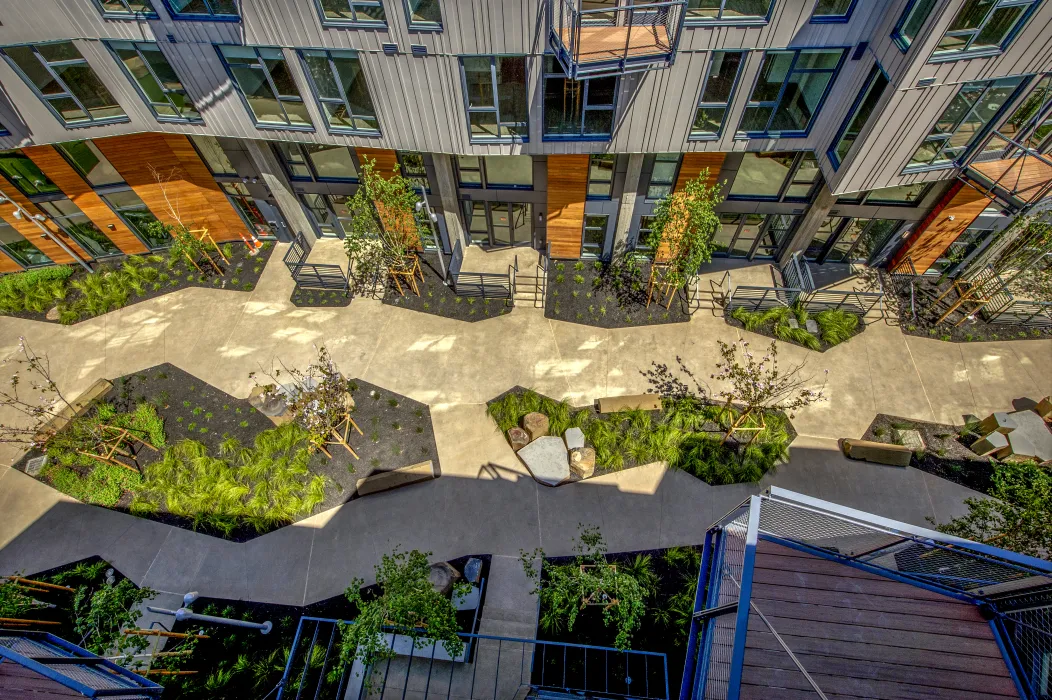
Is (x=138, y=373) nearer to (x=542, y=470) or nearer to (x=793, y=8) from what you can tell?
(x=542, y=470)

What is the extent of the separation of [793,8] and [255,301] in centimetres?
1989

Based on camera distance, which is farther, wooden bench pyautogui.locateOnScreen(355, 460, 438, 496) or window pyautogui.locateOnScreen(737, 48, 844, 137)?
wooden bench pyautogui.locateOnScreen(355, 460, 438, 496)

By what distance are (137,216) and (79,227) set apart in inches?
86.6

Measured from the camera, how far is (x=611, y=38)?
1252 centimetres

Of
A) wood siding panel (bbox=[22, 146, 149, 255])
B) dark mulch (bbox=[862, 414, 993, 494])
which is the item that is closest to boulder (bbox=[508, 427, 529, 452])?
dark mulch (bbox=[862, 414, 993, 494])

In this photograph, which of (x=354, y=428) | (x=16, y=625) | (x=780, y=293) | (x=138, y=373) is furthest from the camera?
(x=780, y=293)

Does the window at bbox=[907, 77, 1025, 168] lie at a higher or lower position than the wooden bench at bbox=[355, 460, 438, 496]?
higher

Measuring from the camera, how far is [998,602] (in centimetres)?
667

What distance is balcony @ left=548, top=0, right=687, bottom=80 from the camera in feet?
39.4

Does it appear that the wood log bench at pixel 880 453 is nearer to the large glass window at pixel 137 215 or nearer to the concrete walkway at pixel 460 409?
the concrete walkway at pixel 460 409

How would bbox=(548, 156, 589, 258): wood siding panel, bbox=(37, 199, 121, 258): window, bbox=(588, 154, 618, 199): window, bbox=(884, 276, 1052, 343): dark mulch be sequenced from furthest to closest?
bbox=(37, 199, 121, 258): window
bbox=(884, 276, 1052, 343): dark mulch
bbox=(548, 156, 589, 258): wood siding panel
bbox=(588, 154, 618, 199): window

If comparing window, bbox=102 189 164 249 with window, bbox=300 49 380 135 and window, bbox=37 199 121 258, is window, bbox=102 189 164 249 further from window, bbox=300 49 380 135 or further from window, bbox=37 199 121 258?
window, bbox=300 49 380 135

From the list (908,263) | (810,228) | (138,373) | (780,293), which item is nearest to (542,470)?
(780,293)

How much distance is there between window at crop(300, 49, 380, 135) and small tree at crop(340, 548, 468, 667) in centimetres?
1274
